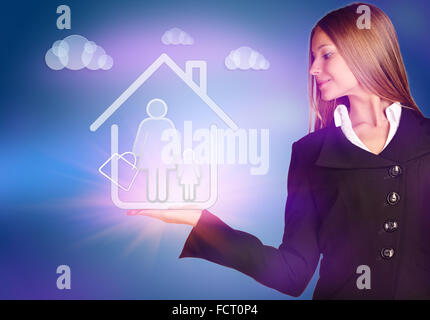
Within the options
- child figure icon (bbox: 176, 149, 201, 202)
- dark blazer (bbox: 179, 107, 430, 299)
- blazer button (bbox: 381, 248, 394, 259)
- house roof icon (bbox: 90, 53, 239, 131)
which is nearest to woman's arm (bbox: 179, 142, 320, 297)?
dark blazer (bbox: 179, 107, 430, 299)

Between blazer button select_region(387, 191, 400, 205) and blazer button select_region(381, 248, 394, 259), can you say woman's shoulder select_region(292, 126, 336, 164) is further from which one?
blazer button select_region(381, 248, 394, 259)

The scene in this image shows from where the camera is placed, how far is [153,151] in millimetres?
1497

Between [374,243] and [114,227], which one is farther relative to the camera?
[114,227]

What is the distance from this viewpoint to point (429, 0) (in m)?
1.50

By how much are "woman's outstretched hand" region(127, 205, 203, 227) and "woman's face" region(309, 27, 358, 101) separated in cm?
68

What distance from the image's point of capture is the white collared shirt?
4.66 ft

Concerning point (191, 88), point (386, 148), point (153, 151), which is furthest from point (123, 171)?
point (386, 148)

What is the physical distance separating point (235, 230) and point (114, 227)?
48 cm

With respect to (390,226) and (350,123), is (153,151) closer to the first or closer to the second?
(350,123)

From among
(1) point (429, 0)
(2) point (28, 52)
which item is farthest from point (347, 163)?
(2) point (28, 52)

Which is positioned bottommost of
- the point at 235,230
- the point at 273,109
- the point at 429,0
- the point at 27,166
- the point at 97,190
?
the point at 235,230

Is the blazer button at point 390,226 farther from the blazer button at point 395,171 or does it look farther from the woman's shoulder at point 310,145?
the woman's shoulder at point 310,145

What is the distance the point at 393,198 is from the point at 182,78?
905 mm

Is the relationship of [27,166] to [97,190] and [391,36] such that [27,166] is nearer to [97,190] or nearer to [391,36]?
[97,190]
